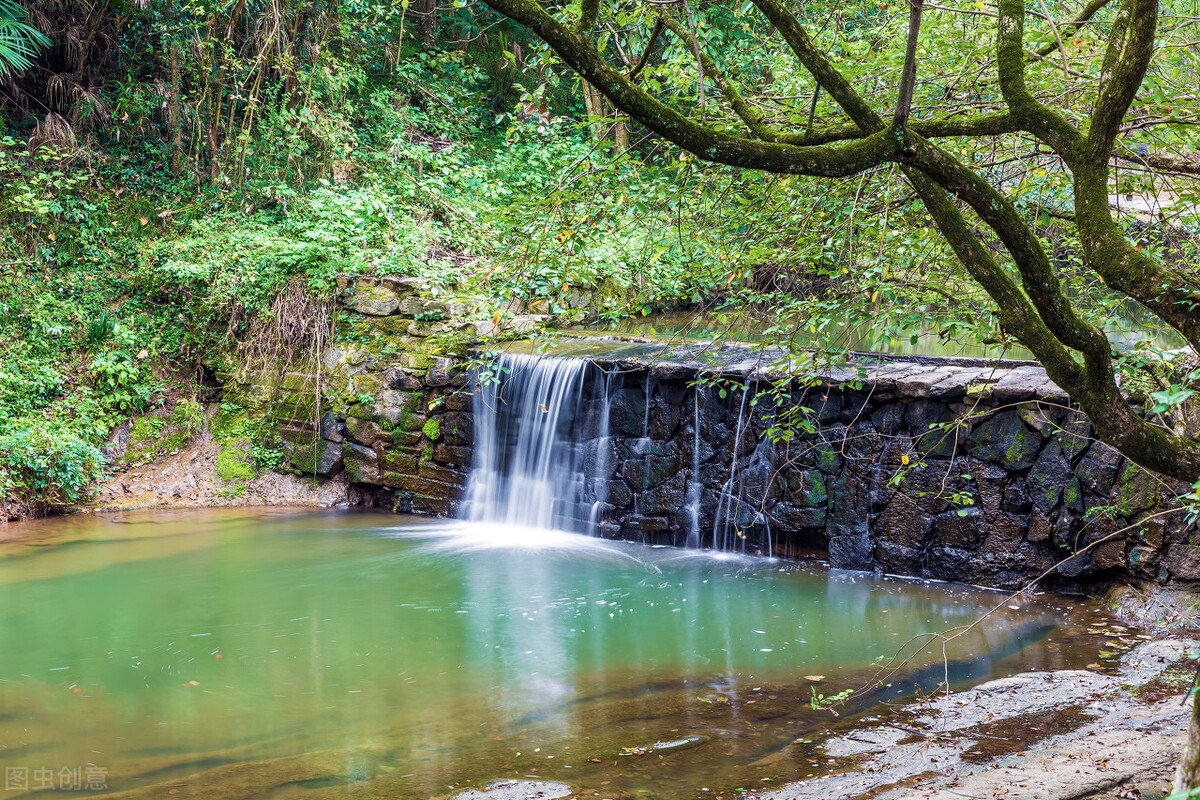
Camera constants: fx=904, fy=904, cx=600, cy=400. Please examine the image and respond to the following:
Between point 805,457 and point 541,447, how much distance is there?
8.69ft

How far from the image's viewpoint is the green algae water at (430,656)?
13.6 feet

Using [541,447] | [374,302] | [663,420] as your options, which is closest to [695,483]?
[663,420]

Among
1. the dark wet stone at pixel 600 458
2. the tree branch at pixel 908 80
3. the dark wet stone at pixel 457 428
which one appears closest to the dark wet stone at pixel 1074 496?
the dark wet stone at pixel 600 458

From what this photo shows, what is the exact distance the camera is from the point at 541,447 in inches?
349

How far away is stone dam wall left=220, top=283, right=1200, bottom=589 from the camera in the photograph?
252 inches

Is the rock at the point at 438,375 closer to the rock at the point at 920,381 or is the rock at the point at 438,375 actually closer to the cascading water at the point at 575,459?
the cascading water at the point at 575,459

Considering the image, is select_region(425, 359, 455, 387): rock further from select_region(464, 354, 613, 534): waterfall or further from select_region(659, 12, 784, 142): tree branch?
select_region(659, 12, 784, 142): tree branch

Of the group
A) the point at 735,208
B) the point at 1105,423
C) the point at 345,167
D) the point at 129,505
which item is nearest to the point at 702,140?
the point at 1105,423

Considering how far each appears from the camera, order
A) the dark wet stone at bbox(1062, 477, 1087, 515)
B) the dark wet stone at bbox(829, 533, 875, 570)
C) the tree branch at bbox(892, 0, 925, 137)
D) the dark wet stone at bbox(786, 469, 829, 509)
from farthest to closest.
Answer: the dark wet stone at bbox(786, 469, 829, 509) < the dark wet stone at bbox(829, 533, 875, 570) < the dark wet stone at bbox(1062, 477, 1087, 515) < the tree branch at bbox(892, 0, 925, 137)

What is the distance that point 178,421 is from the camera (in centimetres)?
971

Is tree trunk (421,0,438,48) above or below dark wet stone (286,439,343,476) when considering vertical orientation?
above

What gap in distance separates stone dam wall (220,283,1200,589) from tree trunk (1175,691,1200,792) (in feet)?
9.71

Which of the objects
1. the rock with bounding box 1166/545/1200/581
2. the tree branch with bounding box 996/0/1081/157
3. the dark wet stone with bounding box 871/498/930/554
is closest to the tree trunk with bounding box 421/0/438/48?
the dark wet stone with bounding box 871/498/930/554

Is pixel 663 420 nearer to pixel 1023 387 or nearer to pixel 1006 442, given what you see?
pixel 1006 442
